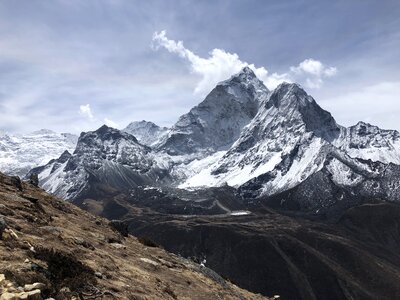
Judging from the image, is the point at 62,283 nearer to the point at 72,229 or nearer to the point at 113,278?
the point at 113,278

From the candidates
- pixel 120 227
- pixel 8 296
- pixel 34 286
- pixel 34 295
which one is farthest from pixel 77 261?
pixel 120 227

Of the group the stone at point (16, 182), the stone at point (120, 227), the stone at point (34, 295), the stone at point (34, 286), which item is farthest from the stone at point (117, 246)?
the stone at point (34, 295)

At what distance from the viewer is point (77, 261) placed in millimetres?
23875

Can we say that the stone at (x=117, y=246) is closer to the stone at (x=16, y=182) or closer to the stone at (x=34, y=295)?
the stone at (x=16, y=182)

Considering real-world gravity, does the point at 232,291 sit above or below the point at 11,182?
below

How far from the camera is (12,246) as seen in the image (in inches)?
917

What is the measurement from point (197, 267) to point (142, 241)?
6000 millimetres

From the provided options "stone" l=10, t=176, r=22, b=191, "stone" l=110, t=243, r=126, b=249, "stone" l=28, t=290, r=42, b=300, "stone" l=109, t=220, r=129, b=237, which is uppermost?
"stone" l=10, t=176, r=22, b=191

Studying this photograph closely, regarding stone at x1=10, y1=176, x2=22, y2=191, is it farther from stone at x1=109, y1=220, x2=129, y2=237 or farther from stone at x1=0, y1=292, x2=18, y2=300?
stone at x1=0, y1=292, x2=18, y2=300

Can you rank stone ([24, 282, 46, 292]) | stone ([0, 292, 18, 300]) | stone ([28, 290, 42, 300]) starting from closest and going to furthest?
stone ([0, 292, 18, 300]), stone ([28, 290, 42, 300]), stone ([24, 282, 46, 292])

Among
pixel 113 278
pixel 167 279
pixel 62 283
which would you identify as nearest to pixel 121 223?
pixel 167 279

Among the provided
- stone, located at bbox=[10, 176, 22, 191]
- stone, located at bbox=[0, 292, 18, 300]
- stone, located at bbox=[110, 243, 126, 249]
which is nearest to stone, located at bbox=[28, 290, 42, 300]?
stone, located at bbox=[0, 292, 18, 300]

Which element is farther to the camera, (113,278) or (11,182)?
(11,182)

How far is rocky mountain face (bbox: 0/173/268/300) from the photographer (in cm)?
2022
